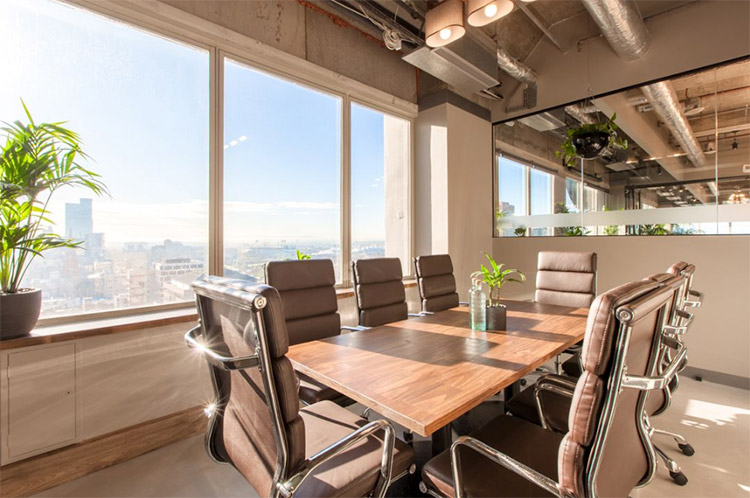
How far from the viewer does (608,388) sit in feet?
2.72

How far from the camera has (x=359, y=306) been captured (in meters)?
2.54

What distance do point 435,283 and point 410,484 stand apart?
60.8 inches

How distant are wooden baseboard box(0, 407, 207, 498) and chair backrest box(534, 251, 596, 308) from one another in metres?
2.91

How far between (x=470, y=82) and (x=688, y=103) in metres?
2.17

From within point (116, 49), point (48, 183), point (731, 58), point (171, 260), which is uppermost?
point (731, 58)

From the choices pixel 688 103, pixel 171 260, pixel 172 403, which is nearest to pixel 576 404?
pixel 172 403

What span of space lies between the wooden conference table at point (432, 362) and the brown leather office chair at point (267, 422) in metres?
0.15

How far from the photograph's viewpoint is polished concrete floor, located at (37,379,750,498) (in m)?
1.81

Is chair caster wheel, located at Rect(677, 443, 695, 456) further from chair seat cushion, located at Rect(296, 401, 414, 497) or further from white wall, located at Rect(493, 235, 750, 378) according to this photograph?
chair seat cushion, located at Rect(296, 401, 414, 497)

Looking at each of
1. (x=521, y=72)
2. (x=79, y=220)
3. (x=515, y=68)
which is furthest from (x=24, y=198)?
(x=521, y=72)

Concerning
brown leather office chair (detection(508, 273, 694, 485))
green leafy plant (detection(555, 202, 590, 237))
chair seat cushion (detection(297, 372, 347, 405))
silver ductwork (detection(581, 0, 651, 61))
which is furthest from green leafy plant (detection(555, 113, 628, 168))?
chair seat cushion (detection(297, 372, 347, 405))

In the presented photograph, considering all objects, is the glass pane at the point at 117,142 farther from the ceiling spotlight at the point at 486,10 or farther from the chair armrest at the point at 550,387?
the chair armrest at the point at 550,387

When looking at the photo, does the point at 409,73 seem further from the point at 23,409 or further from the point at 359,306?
the point at 23,409

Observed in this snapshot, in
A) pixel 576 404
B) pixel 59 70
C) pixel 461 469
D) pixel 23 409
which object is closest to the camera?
pixel 576 404
